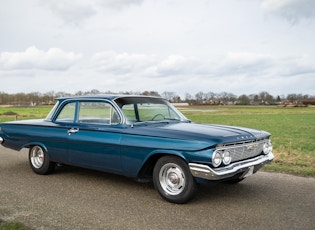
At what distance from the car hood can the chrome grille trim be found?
0.08 m

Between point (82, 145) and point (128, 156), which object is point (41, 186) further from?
point (128, 156)

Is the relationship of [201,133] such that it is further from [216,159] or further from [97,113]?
[97,113]

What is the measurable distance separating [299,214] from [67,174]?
14.2 ft

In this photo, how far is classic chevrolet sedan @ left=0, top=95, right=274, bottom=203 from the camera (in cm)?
459

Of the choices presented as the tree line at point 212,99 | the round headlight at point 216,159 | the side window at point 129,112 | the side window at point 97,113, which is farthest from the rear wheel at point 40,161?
the tree line at point 212,99

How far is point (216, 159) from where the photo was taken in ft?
14.8

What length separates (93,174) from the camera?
6719 millimetres

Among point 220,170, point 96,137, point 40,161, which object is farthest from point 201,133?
point 40,161

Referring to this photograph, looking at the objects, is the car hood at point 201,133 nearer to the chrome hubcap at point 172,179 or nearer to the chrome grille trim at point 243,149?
the chrome grille trim at point 243,149

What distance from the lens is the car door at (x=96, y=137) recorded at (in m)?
5.39

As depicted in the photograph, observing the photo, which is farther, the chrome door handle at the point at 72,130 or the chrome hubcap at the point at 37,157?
the chrome hubcap at the point at 37,157

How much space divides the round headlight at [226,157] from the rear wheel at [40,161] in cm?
353

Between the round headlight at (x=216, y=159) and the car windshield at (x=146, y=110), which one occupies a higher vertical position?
the car windshield at (x=146, y=110)

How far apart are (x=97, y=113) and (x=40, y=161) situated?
1744 millimetres
